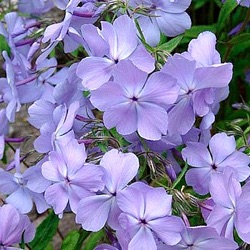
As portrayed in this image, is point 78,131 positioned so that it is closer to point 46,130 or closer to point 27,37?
point 46,130

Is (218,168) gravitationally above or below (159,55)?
below

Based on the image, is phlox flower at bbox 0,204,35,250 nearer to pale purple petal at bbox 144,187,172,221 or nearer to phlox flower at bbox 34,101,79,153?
phlox flower at bbox 34,101,79,153

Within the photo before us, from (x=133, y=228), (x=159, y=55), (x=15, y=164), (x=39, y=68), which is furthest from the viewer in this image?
(x=39, y=68)

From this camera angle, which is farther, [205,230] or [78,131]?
[78,131]

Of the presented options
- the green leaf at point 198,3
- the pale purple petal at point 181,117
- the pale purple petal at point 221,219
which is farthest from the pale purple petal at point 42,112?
the green leaf at point 198,3

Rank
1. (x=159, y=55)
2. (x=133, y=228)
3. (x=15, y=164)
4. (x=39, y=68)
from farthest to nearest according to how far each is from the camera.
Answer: (x=39, y=68) → (x=15, y=164) → (x=159, y=55) → (x=133, y=228)

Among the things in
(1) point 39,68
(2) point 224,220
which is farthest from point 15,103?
(2) point 224,220

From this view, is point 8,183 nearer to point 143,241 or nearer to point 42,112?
point 42,112
